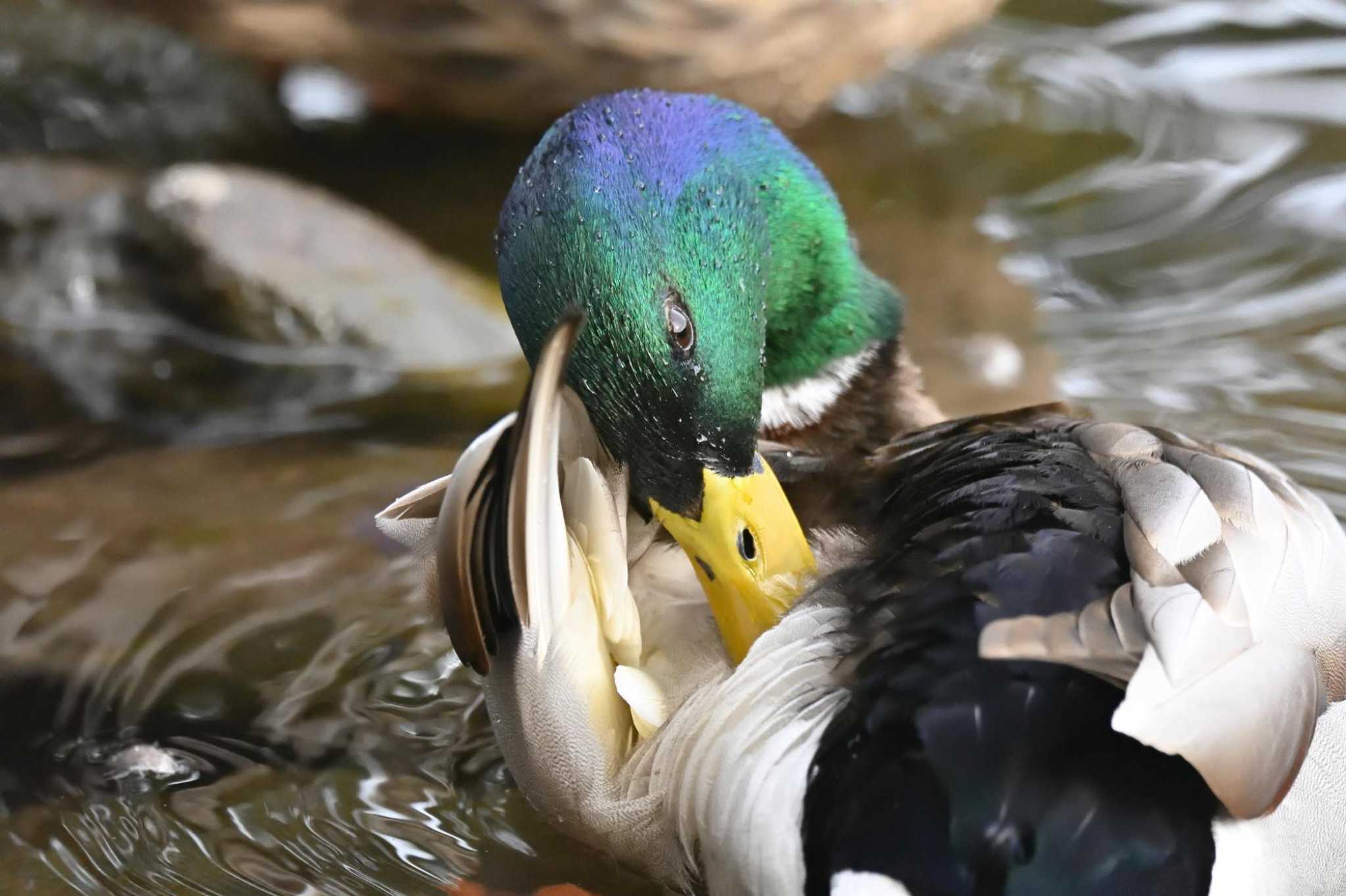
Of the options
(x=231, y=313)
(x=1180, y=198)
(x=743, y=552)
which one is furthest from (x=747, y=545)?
(x=1180, y=198)

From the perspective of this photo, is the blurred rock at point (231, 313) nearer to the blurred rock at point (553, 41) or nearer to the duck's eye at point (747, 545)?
the blurred rock at point (553, 41)

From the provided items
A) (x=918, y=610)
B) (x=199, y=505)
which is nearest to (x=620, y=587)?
(x=918, y=610)

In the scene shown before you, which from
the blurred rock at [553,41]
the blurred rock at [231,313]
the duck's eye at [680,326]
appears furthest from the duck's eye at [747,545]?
the blurred rock at [553,41]

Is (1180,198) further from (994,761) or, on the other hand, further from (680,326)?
(994,761)

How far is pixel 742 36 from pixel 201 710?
2.41 m

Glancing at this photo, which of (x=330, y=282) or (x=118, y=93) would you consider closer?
(x=330, y=282)

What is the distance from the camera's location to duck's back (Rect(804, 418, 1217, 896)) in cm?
171

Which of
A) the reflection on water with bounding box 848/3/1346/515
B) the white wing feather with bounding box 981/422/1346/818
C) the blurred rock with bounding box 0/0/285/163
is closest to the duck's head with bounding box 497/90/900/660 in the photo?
the white wing feather with bounding box 981/422/1346/818

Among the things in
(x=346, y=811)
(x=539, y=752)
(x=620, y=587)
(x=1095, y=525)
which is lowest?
(x=346, y=811)

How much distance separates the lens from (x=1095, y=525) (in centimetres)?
193

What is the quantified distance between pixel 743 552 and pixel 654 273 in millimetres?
385

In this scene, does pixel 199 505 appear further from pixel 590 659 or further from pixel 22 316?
pixel 590 659

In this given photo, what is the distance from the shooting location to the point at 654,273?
2256mm

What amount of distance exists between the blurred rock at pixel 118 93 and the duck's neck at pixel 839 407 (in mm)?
2480
